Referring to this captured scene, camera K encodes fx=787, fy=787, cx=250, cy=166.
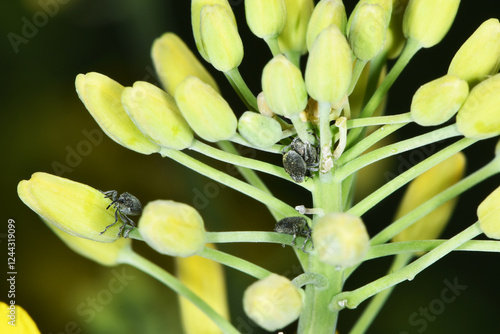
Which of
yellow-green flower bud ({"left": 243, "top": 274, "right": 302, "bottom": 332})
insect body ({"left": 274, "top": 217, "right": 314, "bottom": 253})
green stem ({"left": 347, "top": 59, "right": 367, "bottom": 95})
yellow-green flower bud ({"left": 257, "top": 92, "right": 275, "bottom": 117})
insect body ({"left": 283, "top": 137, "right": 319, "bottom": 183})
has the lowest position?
yellow-green flower bud ({"left": 243, "top": 274, "right": 302, "bottom": 332})

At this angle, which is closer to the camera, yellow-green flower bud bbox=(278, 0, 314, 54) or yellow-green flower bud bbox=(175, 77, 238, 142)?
yellow-green flower bud bbox=(175, 77, 238, 142)

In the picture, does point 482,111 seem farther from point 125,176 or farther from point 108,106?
point 125,176

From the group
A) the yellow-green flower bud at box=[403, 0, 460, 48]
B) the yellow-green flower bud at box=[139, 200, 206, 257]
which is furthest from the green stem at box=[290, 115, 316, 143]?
the yellow-green flower bud at box=[403, 0, 460, 48]

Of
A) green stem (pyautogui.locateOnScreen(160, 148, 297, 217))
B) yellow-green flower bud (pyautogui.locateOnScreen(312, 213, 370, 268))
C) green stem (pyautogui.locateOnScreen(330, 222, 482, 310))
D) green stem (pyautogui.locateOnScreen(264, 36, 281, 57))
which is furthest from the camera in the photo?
green stem (pyautogui.locateOnScreen(264, 36, 281, 57))

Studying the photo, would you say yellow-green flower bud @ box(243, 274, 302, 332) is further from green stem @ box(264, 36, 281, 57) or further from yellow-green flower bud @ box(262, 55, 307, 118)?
green stem @ box(264, 36, 281, 57)

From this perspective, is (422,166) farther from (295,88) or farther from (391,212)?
(391,212)

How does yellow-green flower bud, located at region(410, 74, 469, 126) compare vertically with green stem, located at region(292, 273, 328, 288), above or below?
above

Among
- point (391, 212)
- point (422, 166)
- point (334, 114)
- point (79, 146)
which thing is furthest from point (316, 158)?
point (79, 146)
